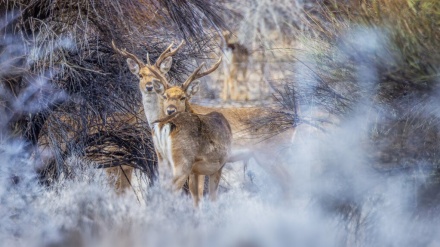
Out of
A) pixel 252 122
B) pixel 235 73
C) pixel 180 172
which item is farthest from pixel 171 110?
pixel 235 73

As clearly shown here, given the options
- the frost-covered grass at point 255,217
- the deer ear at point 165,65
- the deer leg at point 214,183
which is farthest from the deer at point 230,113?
the frost-covered grass at point 255,217

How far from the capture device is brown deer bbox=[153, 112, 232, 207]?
12.9 meters

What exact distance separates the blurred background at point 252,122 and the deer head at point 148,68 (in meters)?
0.36

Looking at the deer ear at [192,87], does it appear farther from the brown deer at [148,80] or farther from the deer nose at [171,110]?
the deer nose at [171,110]

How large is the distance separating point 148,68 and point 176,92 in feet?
2.02

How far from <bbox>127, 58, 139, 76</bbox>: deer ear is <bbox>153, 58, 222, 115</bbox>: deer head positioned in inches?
18.5

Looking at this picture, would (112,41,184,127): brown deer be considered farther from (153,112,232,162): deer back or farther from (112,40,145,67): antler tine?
(153,112,232,162): deer back

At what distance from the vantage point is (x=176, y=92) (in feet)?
44.1

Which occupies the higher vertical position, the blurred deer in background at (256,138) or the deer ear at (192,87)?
the deer ear at (192,87)

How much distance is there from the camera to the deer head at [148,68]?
13828 mm

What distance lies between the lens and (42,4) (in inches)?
551

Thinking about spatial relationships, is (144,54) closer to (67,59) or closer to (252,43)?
(67,59)

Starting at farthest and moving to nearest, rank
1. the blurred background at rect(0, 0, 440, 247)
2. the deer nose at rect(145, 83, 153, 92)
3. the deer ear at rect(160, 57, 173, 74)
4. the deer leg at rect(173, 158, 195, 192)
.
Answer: the deer ear at rect(160, 57, 173, 74) < the deer nose at rect(145, 83, 153, 92) < the deer leg at rect(173, 158, 195, 192) < the blurred background at rect(0, 0, 440, 247)

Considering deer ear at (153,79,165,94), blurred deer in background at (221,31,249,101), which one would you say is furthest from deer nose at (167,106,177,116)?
blurred deer in background at (221,31,249,101)
